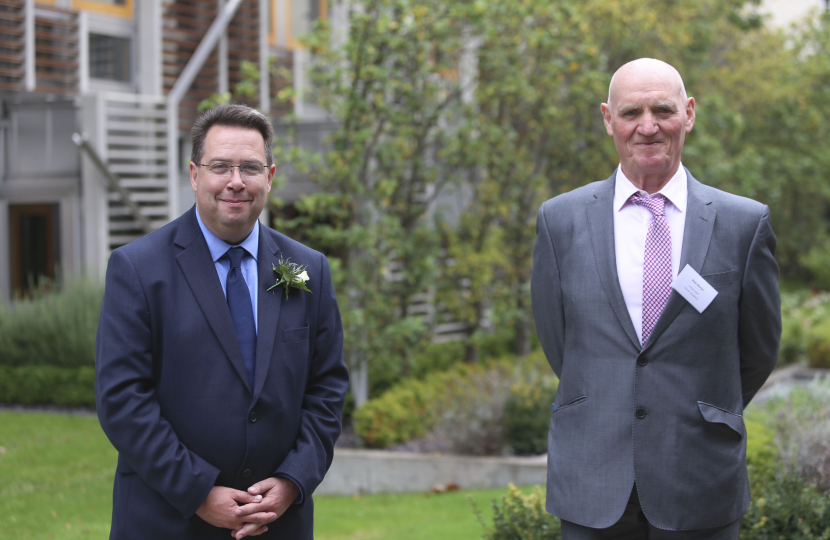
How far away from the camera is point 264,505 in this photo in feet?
9.29

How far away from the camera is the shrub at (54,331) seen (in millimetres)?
10898

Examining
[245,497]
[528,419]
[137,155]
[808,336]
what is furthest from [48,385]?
[808,336]

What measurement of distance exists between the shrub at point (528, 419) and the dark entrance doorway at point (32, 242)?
8.77 metres

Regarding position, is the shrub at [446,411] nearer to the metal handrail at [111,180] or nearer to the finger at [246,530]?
the finger at [246,530]

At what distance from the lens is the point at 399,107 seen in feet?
32.9

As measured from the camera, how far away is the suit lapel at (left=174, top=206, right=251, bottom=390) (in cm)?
287

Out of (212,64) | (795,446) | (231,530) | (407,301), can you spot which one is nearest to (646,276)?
(231,530)

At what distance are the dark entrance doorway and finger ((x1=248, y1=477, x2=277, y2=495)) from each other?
11733 millimetres

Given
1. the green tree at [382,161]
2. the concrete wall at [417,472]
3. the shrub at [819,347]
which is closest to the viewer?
the concrete wall at [417,472]

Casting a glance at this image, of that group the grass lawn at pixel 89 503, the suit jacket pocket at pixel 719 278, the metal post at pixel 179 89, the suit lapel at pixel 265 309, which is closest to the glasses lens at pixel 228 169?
the suit lapel at pixel 265 309

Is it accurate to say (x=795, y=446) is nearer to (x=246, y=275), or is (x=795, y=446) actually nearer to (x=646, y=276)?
(x=646, y=276)

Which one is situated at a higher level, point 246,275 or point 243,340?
point 246,275

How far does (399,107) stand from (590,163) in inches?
150

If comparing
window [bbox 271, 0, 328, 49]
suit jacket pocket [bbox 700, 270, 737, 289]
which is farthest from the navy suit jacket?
window [bbox 271, 0, 328, 49]
